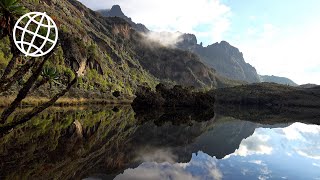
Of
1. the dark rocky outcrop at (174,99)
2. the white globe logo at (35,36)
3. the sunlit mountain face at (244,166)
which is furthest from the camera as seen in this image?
the dark rocky outcrop at (174,99)

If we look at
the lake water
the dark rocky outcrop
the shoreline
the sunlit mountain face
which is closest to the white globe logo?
the lake water

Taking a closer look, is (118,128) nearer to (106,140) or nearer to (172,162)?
(106,140)

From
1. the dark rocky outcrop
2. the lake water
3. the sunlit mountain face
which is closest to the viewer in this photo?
the lake water

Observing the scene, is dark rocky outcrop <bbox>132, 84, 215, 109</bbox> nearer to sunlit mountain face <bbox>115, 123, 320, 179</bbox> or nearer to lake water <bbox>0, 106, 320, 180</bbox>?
lake water <bbox>0, 106, 320, 180</bbox>

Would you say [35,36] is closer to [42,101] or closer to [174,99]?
[42,101]

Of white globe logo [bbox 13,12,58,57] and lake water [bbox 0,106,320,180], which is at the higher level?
white globe logo [bbox 13,12,58,57]

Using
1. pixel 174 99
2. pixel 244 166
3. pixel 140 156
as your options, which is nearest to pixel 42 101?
Result: pixel 174 99

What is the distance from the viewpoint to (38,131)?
210ft

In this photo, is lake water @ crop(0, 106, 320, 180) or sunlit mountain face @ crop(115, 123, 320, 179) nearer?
lake water @ crop(0, 106, 320, 180)

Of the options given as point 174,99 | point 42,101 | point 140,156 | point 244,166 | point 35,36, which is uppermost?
point 35,36

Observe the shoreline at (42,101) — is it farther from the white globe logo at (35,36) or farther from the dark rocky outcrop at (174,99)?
the white globe logo at (35,36)

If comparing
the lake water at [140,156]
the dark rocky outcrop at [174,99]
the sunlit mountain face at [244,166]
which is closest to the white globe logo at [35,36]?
the lake water at [140,156]

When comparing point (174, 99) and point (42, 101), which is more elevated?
point (174, 99)

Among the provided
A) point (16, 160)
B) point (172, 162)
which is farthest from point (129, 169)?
point (16, 160)
